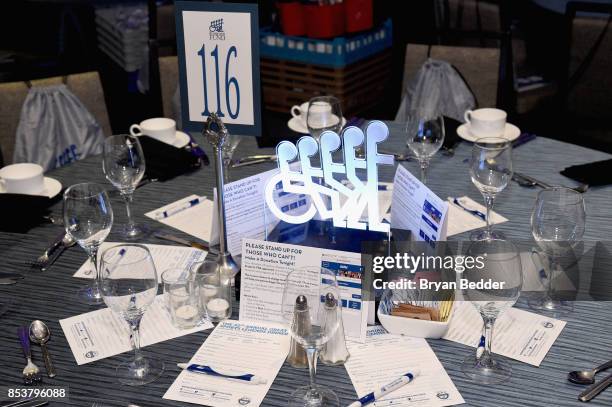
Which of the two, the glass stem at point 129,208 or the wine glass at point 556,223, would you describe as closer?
the wine glass at point 556,223

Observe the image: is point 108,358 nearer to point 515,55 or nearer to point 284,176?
point 284,176

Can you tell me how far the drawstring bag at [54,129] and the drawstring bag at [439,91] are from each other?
1215 mm

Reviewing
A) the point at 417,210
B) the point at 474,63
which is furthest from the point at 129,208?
the point at 474,63

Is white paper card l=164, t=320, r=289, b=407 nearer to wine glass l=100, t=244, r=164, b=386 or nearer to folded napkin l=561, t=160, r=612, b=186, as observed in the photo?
wine glass l=100, t=244, r=164, b=386

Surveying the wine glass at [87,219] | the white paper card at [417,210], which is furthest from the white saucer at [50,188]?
the white paper card at [417,210]

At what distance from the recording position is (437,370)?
1.35 metres

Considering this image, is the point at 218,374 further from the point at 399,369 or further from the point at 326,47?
the point at 326,47

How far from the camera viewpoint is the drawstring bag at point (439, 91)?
290cm

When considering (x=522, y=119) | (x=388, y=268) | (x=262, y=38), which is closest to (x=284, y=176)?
(x=388, y=268)

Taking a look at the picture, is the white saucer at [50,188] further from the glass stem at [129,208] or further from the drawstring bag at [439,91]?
the drawstring bag at [439,91]

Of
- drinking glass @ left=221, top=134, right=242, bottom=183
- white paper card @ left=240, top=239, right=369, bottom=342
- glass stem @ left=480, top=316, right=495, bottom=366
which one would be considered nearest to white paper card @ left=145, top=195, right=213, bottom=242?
drinking glass @ left=221, top=134, right=242, bottom=183

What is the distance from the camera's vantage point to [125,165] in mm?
1905

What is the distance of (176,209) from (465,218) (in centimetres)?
78

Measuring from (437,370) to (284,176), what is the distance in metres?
0.52
